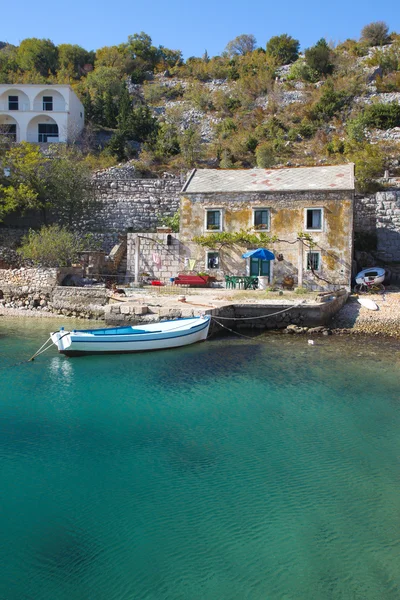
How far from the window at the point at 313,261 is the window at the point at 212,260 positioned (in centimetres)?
456

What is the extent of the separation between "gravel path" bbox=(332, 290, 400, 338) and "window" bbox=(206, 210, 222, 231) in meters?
7.96

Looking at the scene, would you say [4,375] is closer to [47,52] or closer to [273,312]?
[273,312]

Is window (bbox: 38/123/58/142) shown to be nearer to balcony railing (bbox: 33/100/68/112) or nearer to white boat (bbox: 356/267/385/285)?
balcony railing (bbox: 33/100/68/112)

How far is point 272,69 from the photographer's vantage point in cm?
5719

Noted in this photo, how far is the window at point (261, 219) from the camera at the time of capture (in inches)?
1013

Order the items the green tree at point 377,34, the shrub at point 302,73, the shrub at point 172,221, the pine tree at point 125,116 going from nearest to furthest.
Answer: the shrub at point 172,221
the pine tree at point 125,116
the shrub at point 302,73
the green tree at point 377,34

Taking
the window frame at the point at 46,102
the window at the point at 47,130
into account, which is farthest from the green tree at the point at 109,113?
the window at the point at 47,130

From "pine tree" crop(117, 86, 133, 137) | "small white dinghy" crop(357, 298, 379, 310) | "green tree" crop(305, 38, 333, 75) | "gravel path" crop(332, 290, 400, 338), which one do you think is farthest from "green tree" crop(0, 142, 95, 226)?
"green tree" crop(305, 38, 333, 75)

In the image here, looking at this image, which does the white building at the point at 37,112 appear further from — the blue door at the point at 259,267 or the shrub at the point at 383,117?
the shrub at the point at 383,117

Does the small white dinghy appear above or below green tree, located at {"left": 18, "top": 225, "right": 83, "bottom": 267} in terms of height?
below

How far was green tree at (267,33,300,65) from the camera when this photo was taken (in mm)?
61281

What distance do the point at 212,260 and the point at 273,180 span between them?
206 inches

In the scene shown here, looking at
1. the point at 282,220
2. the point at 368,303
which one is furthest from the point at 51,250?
the point at 368,303

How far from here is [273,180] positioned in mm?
26844
